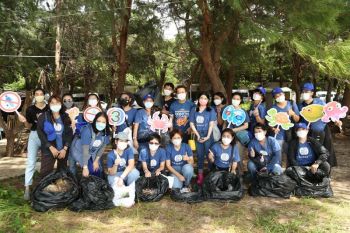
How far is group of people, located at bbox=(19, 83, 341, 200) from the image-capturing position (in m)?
4.74

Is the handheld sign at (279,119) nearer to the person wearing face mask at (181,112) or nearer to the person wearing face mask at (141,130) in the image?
the person wearing face mask at (181,112)

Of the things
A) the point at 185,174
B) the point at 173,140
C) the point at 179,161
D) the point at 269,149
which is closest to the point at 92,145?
the point at 173,140


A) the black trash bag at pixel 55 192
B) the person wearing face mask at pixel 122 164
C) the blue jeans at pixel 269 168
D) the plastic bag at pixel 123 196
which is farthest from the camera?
the blue jeans at pixel 269 168

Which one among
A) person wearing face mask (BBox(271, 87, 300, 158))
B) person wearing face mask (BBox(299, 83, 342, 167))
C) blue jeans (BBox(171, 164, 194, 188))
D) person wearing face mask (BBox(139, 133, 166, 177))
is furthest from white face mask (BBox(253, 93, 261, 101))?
person wearing face mask (BBox(139, 133, 166, 177))

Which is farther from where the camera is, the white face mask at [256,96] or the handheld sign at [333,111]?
the white face mask at [256,96]

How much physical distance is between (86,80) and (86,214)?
11881mm

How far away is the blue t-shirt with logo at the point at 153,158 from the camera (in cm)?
496

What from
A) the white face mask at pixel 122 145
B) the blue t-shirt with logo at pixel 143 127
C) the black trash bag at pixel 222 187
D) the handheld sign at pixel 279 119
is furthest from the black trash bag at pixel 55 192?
the handheld sign at pixel 279 119

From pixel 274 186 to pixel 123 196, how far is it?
1938 mm

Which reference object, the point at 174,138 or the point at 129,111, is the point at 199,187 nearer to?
the point at 174,138

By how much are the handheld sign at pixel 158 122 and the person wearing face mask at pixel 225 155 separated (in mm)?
727

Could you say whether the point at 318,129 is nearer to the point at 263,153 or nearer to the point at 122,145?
the point at 263,153

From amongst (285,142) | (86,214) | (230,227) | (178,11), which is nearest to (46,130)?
(86,214)

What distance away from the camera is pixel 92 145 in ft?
15.6
